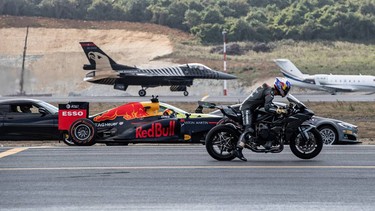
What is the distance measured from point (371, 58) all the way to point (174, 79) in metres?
19.0

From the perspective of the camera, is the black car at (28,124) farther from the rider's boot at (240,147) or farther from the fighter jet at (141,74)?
the fighter jet at (141,74)

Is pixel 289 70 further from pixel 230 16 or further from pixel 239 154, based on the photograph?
pixel 239 154

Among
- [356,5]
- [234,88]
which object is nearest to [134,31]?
[234,88]

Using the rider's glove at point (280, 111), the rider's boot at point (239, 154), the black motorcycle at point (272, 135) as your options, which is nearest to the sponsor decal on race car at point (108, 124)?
the black motorcycle at point (272, 135)

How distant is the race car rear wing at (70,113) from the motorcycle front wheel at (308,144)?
7521mm

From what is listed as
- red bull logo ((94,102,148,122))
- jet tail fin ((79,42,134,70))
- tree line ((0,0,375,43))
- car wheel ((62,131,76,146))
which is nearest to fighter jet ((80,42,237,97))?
jet tail fin ((79,42,134,70))

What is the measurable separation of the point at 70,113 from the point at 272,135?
25.1ft

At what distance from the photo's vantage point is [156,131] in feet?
66.1

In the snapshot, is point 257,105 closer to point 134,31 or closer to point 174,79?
point 174,79

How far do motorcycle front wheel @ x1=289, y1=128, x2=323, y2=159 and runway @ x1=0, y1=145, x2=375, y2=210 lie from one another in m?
0.20

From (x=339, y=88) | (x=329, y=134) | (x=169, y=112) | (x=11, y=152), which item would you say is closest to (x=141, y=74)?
(x=339, y=88)

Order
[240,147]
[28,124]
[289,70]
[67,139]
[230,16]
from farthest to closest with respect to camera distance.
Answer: [230,16] → [289,70] → [28,124] → [67,139] → [240,147]

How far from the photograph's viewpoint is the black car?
22984 mm

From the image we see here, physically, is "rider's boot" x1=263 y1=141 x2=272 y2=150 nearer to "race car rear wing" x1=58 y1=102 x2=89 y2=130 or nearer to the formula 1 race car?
the formula 1 race car
